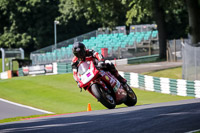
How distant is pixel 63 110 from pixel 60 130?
10.0m

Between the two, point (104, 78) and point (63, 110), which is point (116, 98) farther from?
point (63, 110)

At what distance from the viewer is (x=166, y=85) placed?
20.7m

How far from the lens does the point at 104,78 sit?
11.3 metres

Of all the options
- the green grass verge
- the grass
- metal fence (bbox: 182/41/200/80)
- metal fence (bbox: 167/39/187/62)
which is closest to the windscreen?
the green grass verge

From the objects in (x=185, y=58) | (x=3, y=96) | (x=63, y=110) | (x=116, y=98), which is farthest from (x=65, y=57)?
(x=116, y=98)

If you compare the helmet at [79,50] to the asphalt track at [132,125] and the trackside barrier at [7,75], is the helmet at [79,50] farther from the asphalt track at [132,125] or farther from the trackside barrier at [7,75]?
the trackside barrier at [7,75]

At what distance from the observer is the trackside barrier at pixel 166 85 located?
18812mm

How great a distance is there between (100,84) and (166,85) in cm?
1006

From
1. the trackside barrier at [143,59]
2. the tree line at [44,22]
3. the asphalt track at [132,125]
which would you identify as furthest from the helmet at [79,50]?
the tree line at [44,22]

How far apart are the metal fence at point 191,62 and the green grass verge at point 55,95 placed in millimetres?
2025

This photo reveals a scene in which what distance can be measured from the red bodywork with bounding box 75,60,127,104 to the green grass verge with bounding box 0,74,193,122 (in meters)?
5.40

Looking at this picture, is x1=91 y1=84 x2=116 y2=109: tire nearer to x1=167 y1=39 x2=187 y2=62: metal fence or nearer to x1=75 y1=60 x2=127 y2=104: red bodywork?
x1=75 y1=60 x2=127 y2=104: red bodywork

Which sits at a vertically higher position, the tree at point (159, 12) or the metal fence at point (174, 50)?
the tree at point (159, 12)

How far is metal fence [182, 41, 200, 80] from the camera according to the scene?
2061 centimetres
